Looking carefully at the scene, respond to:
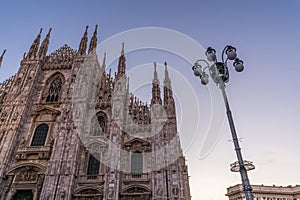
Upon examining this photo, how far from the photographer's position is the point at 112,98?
70.4 ft

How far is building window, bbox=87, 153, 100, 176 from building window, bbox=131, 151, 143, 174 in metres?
2.95

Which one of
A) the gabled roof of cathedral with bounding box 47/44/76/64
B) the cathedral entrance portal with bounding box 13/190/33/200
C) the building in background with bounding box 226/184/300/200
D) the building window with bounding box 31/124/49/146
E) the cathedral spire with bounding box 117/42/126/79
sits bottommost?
the cathedral entrance portal with bounding box 13/190/33/200

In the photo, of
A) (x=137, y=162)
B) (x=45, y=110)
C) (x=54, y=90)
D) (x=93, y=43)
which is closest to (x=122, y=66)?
(x=93, y=43)

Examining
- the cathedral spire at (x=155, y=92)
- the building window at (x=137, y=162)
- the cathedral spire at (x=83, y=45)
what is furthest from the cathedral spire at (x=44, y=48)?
the building window at (x=137, y=162)

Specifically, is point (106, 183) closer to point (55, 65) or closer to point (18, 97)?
point (18, 97)

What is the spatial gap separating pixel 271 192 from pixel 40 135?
48.9 m

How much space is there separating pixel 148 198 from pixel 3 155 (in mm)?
12622

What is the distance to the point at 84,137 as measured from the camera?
65.5ft

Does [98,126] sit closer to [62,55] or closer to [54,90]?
[54,90]

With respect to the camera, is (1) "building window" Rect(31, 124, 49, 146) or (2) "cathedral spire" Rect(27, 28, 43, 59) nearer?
(1) "building window" Rect(31, 124, 49, 146)

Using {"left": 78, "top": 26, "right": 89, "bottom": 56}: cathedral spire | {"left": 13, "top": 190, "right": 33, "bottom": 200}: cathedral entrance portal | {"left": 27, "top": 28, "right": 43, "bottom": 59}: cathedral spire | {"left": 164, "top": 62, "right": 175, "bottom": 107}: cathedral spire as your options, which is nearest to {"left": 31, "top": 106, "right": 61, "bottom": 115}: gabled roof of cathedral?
{"left": 13, "top": 190, "right": 33, "bottom": 200}: cathedral entrance portal

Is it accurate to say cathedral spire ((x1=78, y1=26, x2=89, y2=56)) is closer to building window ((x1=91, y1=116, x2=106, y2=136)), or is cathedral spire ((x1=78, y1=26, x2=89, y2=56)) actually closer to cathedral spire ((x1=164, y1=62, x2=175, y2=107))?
building window ((x1=91, y1=116, x2=106, y2=136))

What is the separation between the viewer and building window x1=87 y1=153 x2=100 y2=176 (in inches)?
731

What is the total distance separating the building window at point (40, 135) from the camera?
20298 mm
